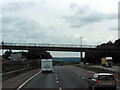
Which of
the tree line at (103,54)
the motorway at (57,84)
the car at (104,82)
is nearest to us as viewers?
the car at (104,82)

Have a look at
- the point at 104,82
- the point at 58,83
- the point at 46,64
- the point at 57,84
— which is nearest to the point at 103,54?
the point at 46,64

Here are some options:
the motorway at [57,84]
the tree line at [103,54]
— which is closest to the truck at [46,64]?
the motorway at [57,84]

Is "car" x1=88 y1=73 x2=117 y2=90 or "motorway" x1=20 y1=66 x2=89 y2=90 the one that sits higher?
"car" x1=88 y1=73 x2=117 y2=90

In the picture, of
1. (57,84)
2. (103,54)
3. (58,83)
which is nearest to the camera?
(57,84)

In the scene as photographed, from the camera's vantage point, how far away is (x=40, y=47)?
97875 mm

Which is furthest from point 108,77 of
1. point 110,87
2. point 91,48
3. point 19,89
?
point 91,48

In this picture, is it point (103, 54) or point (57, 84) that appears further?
point (103, 54)

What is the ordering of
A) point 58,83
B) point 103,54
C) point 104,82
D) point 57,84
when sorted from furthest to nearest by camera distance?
point 103,54
point 58,83
point 57,84
point 104,82

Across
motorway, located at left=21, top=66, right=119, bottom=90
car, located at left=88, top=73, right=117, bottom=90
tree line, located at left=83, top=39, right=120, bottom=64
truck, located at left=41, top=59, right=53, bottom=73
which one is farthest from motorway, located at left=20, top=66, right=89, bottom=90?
tree line, located at left=83, top=39, right=120, bottom=64

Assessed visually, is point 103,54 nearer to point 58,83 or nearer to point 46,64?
point 46,64

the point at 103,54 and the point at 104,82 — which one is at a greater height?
the point at 103,54

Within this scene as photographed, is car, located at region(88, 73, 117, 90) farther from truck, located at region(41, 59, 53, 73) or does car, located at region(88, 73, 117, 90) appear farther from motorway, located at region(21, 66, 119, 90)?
truck, located at region(41, 59, 53, 73)

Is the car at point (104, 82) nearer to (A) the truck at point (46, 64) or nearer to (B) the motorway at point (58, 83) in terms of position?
(B) the motorway at point (58, 83)

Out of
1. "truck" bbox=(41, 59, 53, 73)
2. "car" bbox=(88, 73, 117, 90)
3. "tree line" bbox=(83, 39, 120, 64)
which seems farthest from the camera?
"tree line" bbox=(83, 39, 120, 64)
